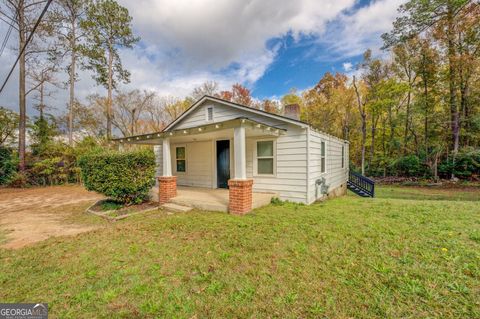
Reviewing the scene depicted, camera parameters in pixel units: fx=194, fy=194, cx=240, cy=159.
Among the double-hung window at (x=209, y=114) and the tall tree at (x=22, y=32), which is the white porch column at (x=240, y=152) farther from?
the tall tree at (x=22, y=32)

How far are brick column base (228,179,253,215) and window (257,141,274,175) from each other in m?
1.97

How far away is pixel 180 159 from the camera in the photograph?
969 cm

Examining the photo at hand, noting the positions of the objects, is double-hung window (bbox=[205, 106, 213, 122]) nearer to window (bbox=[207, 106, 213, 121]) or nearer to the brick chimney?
window (bbox=[207, 106, 213, 121])

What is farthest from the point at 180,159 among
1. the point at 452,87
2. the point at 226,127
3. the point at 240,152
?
the point at 452,87

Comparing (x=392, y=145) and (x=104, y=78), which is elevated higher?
(x=104, y=78)

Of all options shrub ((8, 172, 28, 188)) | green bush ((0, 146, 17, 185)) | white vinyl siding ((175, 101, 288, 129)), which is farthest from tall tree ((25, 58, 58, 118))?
white vinyl siding ((175, 101, 288, 129))

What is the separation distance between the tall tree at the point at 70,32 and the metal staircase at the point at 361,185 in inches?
761

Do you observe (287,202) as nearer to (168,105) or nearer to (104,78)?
(104,78)

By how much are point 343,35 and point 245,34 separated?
510cm

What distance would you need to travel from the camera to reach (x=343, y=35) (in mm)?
10109

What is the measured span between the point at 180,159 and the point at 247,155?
399 cm

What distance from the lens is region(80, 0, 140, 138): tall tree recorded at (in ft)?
46.5

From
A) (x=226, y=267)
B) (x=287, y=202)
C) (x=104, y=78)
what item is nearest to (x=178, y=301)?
(x=226, y=267)

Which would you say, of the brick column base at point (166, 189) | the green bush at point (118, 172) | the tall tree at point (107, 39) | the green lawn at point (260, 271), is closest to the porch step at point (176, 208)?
the brick column base at point (166, 189)
